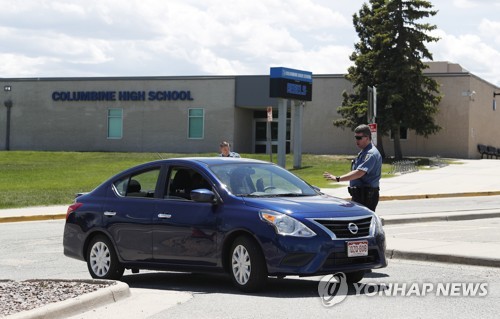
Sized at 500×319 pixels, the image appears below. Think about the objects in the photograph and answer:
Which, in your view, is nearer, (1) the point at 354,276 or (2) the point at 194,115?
(1) the point at 354,276

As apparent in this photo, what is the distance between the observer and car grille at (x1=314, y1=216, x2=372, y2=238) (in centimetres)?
960

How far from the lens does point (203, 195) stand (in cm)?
1012

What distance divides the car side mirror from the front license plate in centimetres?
166

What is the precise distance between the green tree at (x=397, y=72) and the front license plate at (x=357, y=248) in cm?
4047

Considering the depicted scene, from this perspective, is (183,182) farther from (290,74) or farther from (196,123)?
(196,123)

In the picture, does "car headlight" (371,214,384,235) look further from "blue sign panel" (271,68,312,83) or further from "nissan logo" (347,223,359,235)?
"blue sign panel" (271,68,312,83)

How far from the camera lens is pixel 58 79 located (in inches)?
2623

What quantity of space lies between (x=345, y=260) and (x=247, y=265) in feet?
3.47

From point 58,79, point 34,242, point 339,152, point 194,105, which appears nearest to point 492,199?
point 34,242

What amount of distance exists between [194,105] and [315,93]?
863 cm

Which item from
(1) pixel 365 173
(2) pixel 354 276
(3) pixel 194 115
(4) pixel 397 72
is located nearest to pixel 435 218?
(1) pixel 365 173

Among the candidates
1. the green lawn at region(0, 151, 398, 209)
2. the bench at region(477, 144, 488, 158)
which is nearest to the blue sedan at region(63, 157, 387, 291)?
the green lawn at region(0, 151, 398, 209)

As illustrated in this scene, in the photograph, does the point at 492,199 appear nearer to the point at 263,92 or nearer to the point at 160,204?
the point at 160,204

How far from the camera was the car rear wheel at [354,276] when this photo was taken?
10305mm
